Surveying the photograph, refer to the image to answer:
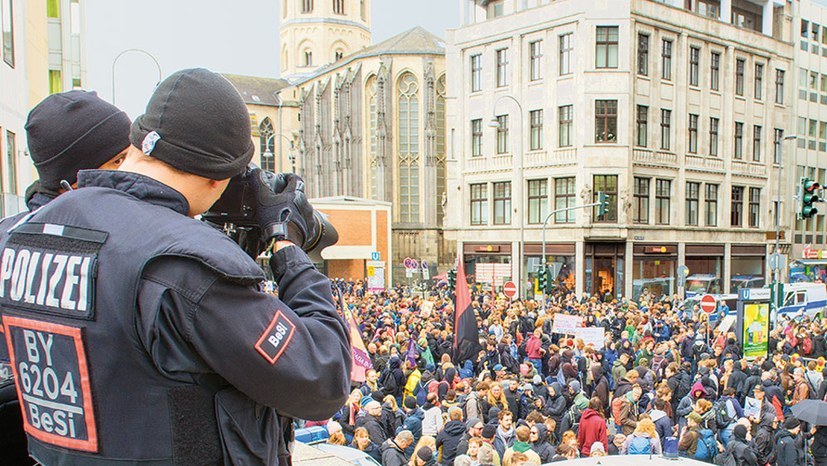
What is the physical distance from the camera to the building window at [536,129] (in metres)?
35.2

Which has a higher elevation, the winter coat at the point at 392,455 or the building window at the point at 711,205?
the building window at the point at 711,205

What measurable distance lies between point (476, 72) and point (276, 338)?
3802 cm

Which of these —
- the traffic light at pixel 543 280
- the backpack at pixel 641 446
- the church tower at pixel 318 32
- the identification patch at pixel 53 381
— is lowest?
the backpack at pixel 641 446

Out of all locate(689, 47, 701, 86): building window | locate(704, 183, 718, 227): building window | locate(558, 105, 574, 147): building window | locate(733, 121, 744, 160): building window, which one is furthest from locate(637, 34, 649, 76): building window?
locate(733, 121, 744, 160): building window

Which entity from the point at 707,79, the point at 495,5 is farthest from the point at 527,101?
the point at 707,79

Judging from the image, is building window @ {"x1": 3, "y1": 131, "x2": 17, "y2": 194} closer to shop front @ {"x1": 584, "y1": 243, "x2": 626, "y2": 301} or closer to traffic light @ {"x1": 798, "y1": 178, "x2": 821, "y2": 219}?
traffic light @ {"x1": 798, "y1": 178, "x2": 821, "y2": 219}

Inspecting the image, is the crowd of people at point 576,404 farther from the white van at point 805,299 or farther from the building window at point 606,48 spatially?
the building window at point 606,48

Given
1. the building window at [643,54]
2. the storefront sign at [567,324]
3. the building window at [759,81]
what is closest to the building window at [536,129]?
the building window at [643,54]

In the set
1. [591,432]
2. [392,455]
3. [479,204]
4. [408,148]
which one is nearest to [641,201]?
[479,204]

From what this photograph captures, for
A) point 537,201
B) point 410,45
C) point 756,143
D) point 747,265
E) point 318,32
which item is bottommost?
point 747,265

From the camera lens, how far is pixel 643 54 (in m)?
34.3

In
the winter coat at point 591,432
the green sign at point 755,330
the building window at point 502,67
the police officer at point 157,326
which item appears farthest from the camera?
the building window at point 502,67

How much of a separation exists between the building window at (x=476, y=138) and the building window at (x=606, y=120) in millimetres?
6852

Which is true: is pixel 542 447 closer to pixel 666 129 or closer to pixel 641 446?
pixel 641 446
